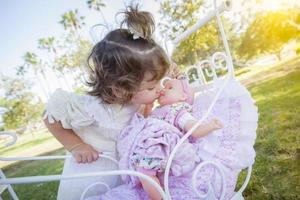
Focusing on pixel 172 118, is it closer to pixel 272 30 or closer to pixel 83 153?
pixel 83 153

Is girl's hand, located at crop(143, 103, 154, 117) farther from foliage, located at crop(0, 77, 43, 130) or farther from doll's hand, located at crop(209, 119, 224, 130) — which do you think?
foliage, located at crop(0, 77, 43, 130)

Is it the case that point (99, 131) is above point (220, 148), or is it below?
above

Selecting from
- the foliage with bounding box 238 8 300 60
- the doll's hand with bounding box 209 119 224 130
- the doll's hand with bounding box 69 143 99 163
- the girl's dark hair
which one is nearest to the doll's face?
the girl's dark hair

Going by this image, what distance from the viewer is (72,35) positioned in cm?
3400

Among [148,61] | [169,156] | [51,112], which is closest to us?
[169,156]

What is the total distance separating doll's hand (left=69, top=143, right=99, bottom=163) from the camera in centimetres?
185

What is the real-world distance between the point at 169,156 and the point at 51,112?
0.75 meters

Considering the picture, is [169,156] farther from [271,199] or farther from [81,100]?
[271,199]

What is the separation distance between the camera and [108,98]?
1.82m

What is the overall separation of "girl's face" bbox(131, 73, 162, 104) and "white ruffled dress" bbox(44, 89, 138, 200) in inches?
7.9

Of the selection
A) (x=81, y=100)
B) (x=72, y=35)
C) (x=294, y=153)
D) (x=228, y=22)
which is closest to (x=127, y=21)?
(x=81, y=100)

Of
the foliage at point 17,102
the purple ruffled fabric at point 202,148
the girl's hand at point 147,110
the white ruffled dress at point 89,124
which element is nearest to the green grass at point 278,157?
the purple ruffled fabric at point 202,148

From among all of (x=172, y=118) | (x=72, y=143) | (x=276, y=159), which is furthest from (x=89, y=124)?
(x=276, y=159)

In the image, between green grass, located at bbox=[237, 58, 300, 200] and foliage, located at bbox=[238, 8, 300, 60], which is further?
foliage, located at bbox=[238, 8, 300, 60]
